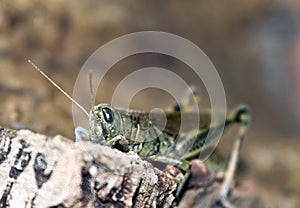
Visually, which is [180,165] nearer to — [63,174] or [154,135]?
[154,135]

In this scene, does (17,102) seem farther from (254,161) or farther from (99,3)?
(254,161)

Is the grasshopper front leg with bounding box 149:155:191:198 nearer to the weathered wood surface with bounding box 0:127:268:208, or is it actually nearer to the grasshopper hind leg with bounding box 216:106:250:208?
the grasshopper hind leg with bounding box 216:106:250:208

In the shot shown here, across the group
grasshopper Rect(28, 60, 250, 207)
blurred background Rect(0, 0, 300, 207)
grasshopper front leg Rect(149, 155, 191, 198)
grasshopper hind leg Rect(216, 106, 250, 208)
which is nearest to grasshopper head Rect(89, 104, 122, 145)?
grasshopper Rect(28, 60, 250, 207)

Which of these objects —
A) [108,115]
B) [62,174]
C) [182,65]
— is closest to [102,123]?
[108,115]

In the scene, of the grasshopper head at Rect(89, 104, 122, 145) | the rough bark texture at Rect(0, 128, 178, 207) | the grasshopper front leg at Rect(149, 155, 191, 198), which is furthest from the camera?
the grasshopper front leg at Rect(149, 155, 191, 198)

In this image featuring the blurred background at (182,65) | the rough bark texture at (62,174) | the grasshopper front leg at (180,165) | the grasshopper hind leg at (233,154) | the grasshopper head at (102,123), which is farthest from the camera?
the blurred background at (182,65)

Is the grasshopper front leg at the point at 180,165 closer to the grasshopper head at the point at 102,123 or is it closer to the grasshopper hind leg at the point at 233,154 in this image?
the grasshopper head at the point at 102,123

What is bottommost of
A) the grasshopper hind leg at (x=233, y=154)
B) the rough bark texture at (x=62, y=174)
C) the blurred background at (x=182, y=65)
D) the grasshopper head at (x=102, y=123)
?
the rough bark texture at (x=62, y=174)

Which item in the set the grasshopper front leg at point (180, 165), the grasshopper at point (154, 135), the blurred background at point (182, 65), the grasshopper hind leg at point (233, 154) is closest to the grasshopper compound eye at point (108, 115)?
the grasshopper at point (154, 135)
